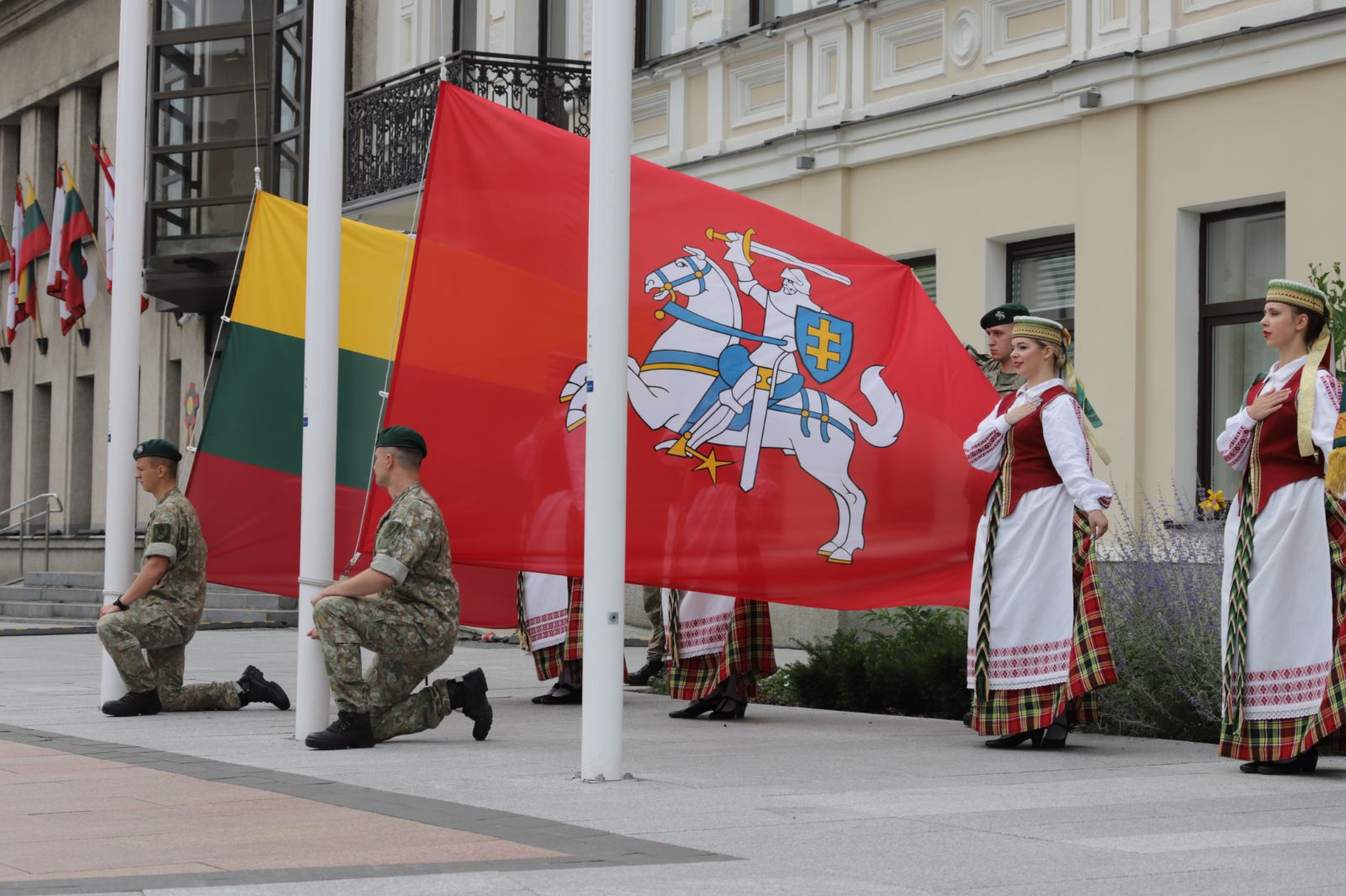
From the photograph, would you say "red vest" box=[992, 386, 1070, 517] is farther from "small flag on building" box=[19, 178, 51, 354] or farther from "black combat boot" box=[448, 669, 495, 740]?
"small flag on building" box=[19, 178, 51, 354]

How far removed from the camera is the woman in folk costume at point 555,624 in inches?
492

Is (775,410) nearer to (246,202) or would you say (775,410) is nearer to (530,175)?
(530,175)

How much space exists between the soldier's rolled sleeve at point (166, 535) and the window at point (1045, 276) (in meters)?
7.40

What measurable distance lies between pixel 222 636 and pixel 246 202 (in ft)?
26.1

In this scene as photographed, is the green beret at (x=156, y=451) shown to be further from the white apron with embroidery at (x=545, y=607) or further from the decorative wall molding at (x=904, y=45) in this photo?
the decorative wall molding at (x=904, y=45)

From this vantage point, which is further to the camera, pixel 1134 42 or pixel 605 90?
pixel 1134 42

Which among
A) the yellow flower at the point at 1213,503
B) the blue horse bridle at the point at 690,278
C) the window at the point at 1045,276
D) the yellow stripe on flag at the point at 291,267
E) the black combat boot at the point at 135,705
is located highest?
the window at the point at 1045,276

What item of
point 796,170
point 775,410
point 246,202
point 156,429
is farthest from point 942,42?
point 156,429

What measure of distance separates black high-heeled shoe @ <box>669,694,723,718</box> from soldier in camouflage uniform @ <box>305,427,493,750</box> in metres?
2.04

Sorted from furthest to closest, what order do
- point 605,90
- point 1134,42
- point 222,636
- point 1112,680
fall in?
1. point 222,636
2. point 1134,42
3. point 1112,680
4. point 605,90

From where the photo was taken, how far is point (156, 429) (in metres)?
31.6

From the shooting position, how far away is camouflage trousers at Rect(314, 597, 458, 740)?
954 cm

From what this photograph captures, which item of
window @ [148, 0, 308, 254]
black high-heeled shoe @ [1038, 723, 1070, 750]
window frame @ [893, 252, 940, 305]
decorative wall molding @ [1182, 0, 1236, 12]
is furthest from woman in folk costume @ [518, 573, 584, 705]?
window @ [148, 0, 308, 254]

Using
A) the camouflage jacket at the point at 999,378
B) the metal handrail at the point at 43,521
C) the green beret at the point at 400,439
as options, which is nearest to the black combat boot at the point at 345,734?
the green beret at the point at 400,439
